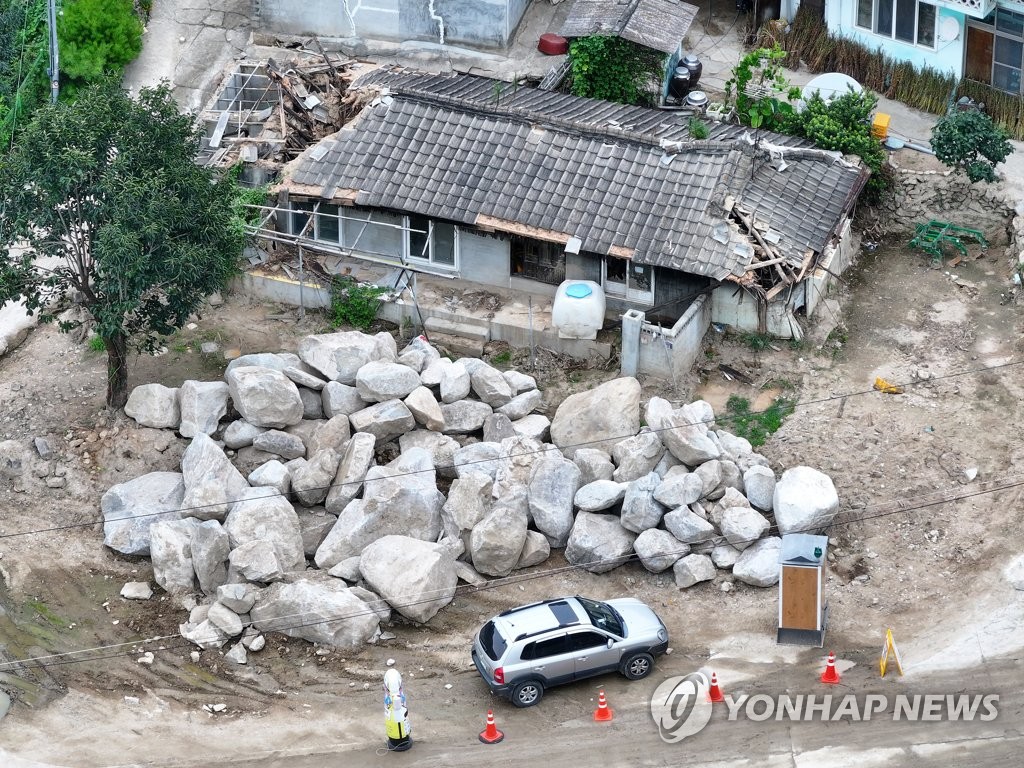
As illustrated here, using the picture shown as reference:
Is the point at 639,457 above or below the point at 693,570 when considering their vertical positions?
above

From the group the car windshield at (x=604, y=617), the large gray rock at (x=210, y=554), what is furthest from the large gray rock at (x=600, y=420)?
the large gray rock at (x=210, y=554)

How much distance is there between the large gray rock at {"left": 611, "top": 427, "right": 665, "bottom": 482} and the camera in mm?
32062

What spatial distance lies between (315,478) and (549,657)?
21.6ft

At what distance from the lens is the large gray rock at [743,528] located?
30.6 meters

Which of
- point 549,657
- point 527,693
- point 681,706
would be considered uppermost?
point 549,657

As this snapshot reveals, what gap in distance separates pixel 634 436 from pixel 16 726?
1253cm

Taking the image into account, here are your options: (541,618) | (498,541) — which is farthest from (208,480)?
(541,618)

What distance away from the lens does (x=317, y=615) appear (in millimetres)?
29656

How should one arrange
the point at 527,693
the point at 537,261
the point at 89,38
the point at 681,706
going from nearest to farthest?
1. the point at 681,706
2. the point at 527,693
3. the point at 537,261
4. the point at 89,38

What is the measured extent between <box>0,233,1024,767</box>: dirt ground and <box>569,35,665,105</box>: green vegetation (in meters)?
7.50

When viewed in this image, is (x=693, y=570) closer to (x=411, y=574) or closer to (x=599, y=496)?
(x=599, y=496)

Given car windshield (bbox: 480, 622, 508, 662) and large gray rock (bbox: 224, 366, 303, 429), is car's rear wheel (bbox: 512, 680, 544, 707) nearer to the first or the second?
car windshield (bbox: 480, 622, 508, 662)

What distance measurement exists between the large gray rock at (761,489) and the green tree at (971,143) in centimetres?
1090

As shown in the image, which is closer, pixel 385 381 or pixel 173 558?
pixel 173 558
